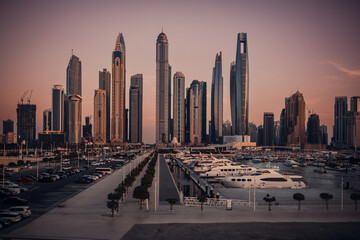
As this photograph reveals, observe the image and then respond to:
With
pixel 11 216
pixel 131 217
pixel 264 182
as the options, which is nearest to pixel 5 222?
pixel 11 216

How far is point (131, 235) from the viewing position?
27.2m

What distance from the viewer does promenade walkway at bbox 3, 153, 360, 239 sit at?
2825 centimetres

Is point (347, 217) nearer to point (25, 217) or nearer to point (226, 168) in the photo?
point (25, 217)

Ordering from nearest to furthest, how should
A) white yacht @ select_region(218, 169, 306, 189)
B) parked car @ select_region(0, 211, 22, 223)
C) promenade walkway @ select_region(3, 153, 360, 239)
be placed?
promenade walkway @ select_region(3, 153, 360, 239)
parked car @ select_region(0, 211, 22, 223)
white yacht @ select_region(218, 169, 306, 189)

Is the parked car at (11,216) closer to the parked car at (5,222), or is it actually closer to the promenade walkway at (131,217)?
the parked car at (5,222)

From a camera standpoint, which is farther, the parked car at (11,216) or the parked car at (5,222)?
the parked car at (11,216)

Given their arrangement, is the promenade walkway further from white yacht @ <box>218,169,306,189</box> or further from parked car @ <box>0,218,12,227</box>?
white yacht @ <box>218,169,306,189</box>

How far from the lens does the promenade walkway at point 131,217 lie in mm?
28250

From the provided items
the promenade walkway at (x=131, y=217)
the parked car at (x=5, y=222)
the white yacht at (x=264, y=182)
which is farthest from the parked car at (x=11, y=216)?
the white yacht at (x=264, y=182)

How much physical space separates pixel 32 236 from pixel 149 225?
400 inches

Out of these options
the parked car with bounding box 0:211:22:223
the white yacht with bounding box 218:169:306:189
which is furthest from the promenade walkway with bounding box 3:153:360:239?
the white yacht with bounding box 218:169:306:189

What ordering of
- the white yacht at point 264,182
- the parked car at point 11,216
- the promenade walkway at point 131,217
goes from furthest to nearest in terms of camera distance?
→ the white yacht at point 264,182 → the parked car at point 11,216 → the promenade walkway at point 131,217

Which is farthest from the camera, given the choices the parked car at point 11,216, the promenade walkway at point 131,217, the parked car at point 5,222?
the parked car at point 11,216

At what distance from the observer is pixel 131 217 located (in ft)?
110
